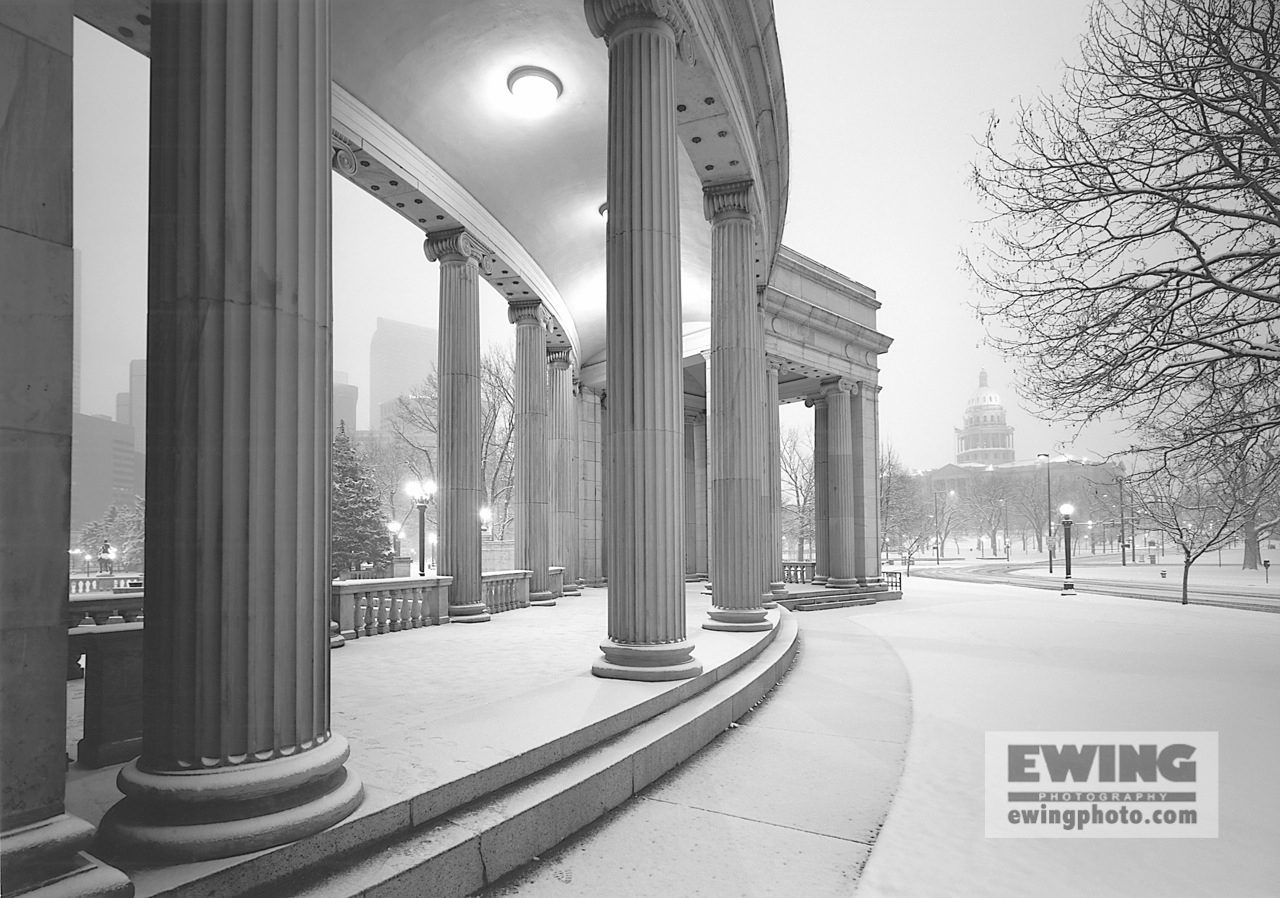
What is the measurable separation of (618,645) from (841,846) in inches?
126

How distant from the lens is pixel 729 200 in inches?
496

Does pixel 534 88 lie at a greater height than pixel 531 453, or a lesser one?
greater

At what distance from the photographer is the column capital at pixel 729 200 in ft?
41.0

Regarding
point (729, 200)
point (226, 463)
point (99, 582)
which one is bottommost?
point (99, 582)

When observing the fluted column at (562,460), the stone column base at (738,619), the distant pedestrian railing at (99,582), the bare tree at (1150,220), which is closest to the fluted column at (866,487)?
the fluted column at (562,460)

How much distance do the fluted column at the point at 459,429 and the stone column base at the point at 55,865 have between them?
11515 mm

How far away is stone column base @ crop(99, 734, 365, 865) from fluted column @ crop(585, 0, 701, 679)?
4.23 m

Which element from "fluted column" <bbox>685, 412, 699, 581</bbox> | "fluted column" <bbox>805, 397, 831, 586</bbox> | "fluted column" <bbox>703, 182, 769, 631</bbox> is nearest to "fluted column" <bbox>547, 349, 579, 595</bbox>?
"fluted column" <bbox>685, 412, 699, 581</bbox>

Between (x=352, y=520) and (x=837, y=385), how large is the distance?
2318 centimetres

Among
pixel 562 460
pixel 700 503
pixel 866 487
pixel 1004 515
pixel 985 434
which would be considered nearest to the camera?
pixel 562 460

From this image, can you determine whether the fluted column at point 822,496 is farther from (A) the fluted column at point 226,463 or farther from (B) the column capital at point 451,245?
(A) the fluted column at point 226,463

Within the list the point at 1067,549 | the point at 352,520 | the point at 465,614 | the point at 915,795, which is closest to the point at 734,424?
the point at 465,614

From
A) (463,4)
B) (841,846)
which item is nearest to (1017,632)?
(841,846)

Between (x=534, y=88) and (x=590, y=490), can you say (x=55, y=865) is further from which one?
(x=590, y=490)
